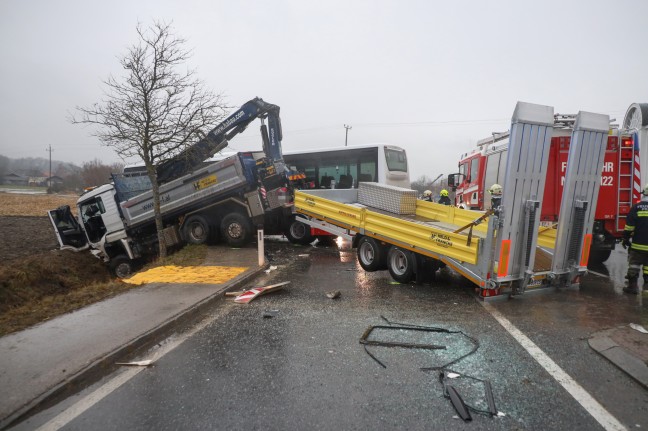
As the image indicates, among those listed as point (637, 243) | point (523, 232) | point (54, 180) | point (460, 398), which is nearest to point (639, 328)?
point (523, 232)

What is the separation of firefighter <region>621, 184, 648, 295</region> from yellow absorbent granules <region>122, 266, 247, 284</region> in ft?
23.2

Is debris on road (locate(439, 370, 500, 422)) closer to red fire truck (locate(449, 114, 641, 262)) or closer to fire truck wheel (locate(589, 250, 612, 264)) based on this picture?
red fire truck (locate(449, 114, 641, 262))

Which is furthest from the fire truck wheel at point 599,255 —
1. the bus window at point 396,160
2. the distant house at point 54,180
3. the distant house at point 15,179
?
the distant house at point 15,179

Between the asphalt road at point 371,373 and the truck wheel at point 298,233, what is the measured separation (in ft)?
23.2

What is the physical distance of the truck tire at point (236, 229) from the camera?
1173 centimetres

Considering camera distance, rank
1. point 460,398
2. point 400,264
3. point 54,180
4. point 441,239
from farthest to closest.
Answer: point 54,180
point 400,264
point 441,239
point 460,398

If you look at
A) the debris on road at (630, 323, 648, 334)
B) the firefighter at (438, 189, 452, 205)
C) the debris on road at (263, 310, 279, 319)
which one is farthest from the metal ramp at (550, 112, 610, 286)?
the firefighter at (438, 189, 452, 205)

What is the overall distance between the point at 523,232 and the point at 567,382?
2.62 metres

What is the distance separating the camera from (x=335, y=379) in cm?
349

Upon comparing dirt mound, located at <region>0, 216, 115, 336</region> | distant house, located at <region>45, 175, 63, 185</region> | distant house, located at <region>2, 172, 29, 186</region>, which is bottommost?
distant house, located at <region>2, 172, 29, 186</region>

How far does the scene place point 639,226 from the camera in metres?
6.60

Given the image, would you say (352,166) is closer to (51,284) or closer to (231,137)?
(231,137)

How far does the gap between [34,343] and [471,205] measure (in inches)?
456

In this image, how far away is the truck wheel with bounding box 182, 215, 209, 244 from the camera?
12117 millimetres
